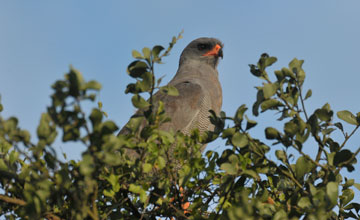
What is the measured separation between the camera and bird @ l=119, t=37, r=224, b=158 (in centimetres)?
648

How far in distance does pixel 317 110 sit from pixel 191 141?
0.91 metres

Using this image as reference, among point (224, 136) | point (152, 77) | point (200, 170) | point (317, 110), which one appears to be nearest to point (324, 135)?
point (317, 110)

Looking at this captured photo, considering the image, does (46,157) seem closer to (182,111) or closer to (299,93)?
(299,93)

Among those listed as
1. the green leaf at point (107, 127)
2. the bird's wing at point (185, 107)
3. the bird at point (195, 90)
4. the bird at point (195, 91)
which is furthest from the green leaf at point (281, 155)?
the bird's wing at point (185, 107)

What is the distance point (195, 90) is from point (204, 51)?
150cm

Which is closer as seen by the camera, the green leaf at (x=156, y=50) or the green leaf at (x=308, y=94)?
the green leaf at (x=156, y=50)

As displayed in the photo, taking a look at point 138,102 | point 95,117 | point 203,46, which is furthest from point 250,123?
point 203,46

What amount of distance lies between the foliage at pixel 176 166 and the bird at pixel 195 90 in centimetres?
237

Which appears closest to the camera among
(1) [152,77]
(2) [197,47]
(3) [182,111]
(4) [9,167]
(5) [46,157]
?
(5) [46,157]

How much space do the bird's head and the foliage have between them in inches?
183

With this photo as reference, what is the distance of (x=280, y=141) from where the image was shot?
2844mm

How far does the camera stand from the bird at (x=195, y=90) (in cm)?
648

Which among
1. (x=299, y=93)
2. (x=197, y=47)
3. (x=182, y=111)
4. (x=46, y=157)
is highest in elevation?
(x=197, y=47)

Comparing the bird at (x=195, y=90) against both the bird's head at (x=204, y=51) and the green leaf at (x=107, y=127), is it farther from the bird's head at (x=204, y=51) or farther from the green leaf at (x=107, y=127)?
the green leaf at (x=107, y=127)
